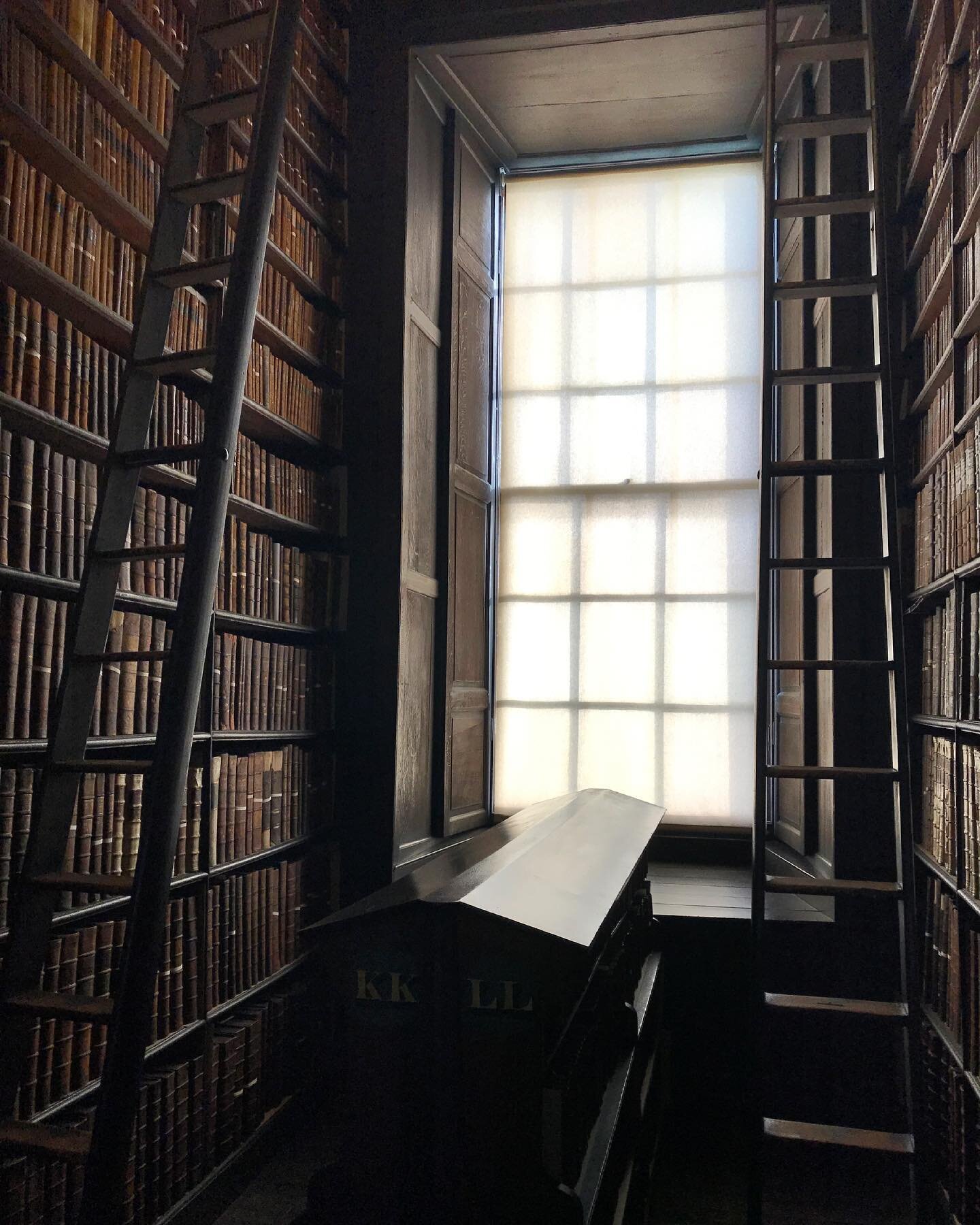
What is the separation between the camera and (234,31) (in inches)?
98.6

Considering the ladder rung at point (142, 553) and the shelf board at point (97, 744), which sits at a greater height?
the ladder rung at point (142, 553)

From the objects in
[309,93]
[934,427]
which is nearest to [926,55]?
[934,427]

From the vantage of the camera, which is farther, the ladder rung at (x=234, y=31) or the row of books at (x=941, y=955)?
the row of books at (x=941, y=955)

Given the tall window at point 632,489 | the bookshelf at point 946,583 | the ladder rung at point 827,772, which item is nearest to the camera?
the bookshelf at point 946,583

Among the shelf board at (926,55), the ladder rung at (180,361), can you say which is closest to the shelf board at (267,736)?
the ladder rung at (180,361)

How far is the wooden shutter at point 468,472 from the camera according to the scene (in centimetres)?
438

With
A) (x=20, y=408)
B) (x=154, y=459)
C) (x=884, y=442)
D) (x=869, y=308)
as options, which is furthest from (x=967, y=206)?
(x=20, y=408)

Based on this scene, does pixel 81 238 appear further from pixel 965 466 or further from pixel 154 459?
pixel 965 466

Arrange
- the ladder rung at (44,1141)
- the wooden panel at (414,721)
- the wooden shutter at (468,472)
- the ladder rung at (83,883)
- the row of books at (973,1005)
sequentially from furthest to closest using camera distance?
the wooden shutter at (468,472)
the wooden panel at (414,721)
the row of books at (973,1005)
the ladder rung at (83,883)
the ladder rung at (44,1141)

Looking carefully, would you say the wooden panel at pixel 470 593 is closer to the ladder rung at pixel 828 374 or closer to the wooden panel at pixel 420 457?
the wooden panel at pixel 420 457

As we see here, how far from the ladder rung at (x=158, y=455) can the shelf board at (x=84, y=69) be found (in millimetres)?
986

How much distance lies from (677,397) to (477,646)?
1463mm

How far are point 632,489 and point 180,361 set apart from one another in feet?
9.78

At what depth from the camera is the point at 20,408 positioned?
2.26 meters
